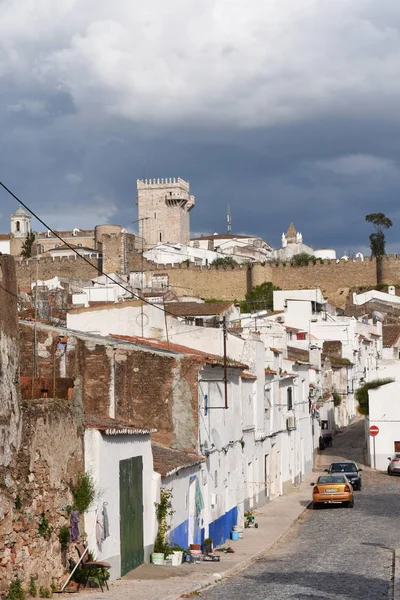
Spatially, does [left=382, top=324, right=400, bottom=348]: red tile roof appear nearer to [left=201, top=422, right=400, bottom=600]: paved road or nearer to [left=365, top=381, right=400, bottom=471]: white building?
[left=365, top=381, right=400, bottom=471]: white building

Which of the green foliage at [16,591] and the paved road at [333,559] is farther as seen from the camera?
the paved road at [333,559]

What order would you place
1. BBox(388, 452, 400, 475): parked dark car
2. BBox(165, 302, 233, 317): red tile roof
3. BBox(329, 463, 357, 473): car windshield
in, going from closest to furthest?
BBox(329, 463, 357, 473): car windshield < BBox(388, 452, 400, 475): parked dark car < BBox(165, 302, 233, 317): red tile roof

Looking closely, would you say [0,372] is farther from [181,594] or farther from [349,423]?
[349,423]

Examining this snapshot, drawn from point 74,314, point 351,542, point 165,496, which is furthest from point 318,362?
point 165,496

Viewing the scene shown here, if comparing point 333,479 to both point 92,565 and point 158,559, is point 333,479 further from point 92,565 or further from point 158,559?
point 92,565

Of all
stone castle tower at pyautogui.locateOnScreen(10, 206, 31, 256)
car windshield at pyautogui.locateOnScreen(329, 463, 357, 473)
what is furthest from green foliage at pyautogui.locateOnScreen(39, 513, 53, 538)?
stone castle tower at pyautogui.locateOnScreen(10, 206, 31, 256)

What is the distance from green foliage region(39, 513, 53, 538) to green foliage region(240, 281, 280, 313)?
264 ft

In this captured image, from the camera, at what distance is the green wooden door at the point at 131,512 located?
17266 millimetres

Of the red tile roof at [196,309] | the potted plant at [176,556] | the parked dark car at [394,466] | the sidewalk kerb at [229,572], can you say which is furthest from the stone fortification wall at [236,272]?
the potted plant at [176,556]

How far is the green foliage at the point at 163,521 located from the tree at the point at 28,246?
109658 mm

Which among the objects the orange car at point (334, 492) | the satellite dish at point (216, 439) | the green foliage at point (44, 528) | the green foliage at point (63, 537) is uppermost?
the satellite dish at point (216, 439)

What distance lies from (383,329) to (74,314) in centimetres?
5665

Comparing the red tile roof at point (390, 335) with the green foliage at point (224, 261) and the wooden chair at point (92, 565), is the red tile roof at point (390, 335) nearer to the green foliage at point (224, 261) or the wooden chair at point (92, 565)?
the green foliage at point (224, 261)

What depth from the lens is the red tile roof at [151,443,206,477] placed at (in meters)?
19.6
